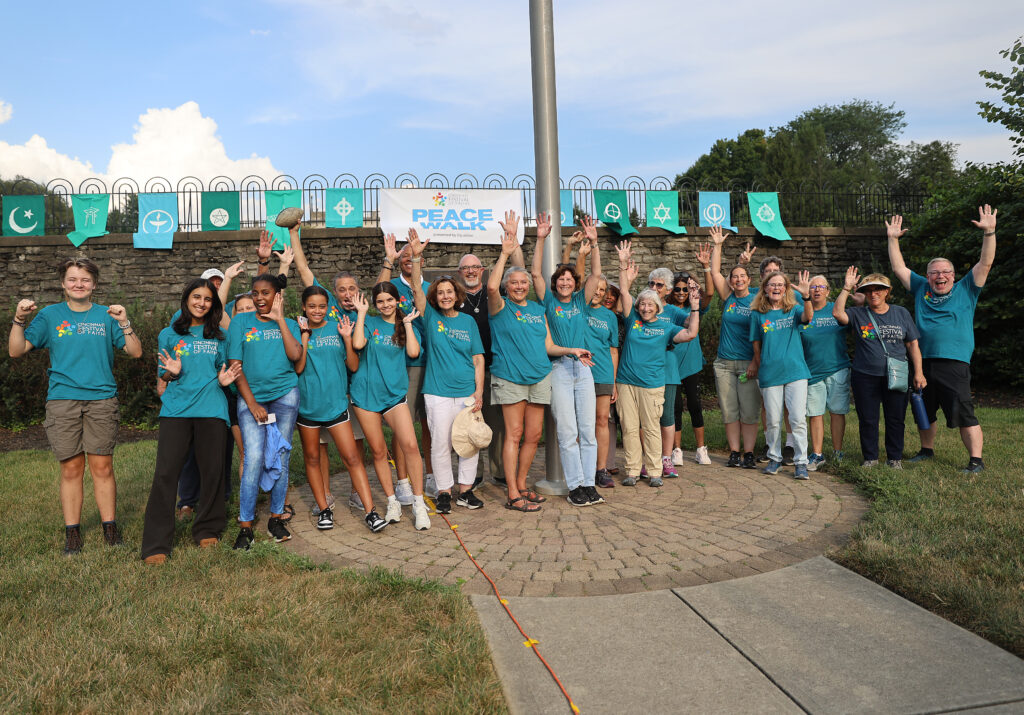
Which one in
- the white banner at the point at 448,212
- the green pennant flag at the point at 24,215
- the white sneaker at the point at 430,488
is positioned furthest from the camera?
the green pennant flag at the point at 24,215

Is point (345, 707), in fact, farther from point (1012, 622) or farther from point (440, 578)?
point (1012, 622)

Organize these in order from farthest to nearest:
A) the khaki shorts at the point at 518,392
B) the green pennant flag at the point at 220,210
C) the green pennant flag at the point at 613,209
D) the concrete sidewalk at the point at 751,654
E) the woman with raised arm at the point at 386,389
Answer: the green pennant flag at the point at 613,209
the green pennant flag at the point at 220,210
the khaki shorts at the point at 518,392
the woman with raised arm at the point at 386,389
the concrete sidewalk at the point at 751,654

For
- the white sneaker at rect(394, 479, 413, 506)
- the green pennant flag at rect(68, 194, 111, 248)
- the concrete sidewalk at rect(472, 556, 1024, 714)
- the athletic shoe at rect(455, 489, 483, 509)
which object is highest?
the green pennant flag at rect(68, 194, 111, 248)

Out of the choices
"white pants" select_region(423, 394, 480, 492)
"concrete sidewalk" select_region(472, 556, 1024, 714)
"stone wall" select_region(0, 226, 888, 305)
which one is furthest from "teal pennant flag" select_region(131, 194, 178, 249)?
"concrete sidewalk" select_region(472, 556, 1024, 714)

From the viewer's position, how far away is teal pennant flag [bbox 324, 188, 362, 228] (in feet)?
52.4

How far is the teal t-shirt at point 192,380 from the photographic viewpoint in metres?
4.80

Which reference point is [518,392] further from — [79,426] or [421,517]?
[79,426]

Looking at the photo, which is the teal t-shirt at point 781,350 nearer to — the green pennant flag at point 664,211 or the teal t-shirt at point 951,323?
the teal t-shirt at point 951,323

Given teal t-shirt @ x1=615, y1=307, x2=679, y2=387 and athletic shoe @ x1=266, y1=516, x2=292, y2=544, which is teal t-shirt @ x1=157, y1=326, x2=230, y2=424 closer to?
athletic shoe @ x1=266, y1=516, x2=292, y2=544

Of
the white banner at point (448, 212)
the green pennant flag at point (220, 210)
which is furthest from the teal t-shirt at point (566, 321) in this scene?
the green pennant flag at point (220, 210)

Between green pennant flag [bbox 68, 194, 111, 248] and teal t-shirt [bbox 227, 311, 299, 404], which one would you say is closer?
teal t-shirt [bbox 227, 311, 299, 404]

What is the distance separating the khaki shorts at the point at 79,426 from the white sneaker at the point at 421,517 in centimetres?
211

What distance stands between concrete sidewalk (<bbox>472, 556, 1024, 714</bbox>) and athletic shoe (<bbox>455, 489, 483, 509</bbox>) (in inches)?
74.5

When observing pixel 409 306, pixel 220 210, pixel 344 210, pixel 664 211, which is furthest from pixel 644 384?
pixel 220 210
